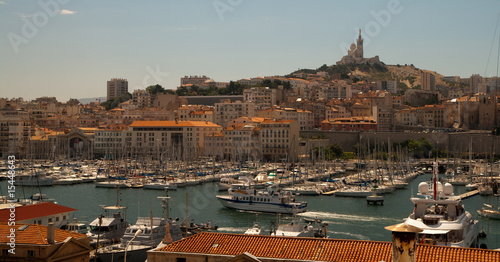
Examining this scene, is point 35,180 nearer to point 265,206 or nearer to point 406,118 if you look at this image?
point 265,206

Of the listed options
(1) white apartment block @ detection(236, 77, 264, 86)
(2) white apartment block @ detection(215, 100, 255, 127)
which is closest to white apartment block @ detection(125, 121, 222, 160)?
(2) white apartment block @ detection(215, 100, 255, 127)

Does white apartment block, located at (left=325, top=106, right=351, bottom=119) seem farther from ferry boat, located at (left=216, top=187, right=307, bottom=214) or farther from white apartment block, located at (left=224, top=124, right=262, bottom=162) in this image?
ferry boat, located at (left=216, top=187, right=307, bottom=214)

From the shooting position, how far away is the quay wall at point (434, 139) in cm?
5331

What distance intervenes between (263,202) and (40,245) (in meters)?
18.5

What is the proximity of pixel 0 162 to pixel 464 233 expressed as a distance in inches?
1784

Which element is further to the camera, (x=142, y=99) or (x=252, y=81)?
(x=252, y=81)

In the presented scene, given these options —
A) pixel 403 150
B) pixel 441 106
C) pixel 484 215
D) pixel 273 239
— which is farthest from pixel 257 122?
pixel 273 239

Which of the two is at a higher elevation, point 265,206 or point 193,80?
point 193,80

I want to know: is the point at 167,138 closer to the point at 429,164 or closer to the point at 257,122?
the point at 257,122

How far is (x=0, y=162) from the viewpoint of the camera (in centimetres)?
5319

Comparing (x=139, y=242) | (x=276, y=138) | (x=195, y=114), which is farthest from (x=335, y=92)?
(x=139, y=242)

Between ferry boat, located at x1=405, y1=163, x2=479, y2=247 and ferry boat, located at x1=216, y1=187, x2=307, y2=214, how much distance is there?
1118 cm

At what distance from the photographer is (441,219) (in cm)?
1518

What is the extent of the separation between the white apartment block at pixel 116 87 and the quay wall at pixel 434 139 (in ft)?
175
